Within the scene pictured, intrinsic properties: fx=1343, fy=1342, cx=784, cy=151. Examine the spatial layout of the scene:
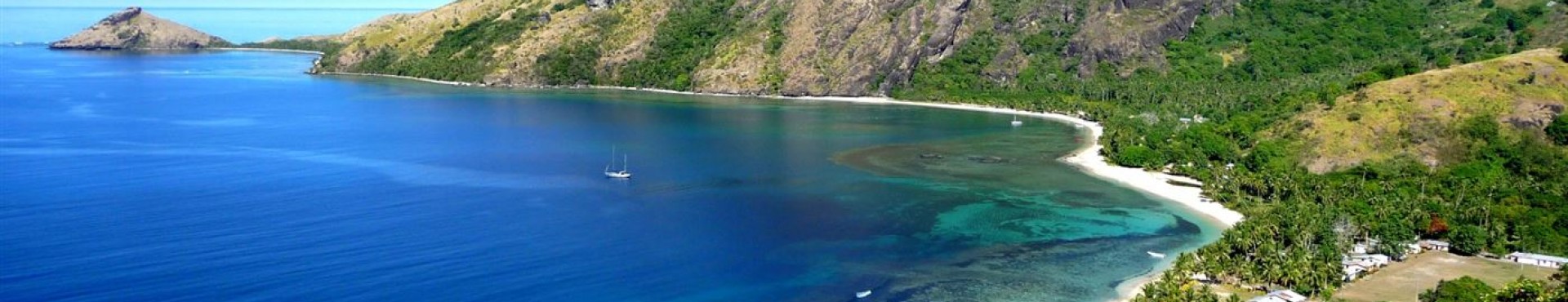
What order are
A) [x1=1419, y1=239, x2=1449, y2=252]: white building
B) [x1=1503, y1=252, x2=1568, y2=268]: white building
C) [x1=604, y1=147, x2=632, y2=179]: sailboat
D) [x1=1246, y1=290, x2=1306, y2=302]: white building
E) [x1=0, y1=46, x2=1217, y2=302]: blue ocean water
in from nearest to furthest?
[x1=1246, y1=290, x2=1306, y2=302]: white building < [x1=0, y1=46, x2=1217, y2=302]: blue ocean water < [x1=1503, y1=252, x2=1568, y2=268]: white building < [x1=1419, y1=239, x2=1449, y2=252]: white building < [x1=604, y1=147, x2=632, y2=179]: sailboat

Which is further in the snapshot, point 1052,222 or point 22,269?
point 1052,222

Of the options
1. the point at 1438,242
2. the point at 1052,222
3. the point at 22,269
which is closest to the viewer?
the point at 22,269

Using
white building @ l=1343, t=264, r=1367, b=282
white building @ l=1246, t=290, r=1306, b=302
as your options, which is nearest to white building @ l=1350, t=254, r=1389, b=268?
white building @ l=1343, t=264, r=1367, b=282

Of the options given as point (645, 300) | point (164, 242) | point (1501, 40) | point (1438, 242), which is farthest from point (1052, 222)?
point (1501, 40)

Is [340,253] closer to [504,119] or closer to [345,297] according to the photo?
[345,297]

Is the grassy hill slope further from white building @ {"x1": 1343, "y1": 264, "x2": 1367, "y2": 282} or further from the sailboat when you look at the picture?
the sailboat
